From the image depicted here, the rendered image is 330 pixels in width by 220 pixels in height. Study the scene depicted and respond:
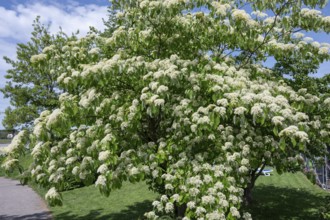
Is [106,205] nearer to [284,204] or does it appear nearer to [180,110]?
[284,204]

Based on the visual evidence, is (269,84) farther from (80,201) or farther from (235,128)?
(80,201)

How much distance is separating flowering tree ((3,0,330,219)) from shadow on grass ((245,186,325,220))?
6.43 m

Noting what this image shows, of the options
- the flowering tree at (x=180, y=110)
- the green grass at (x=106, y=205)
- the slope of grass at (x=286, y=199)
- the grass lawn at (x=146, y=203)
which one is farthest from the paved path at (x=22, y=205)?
the slope of grass at (x=286, y=199)

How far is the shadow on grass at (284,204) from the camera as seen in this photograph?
14.3 m

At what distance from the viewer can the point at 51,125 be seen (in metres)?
6.75

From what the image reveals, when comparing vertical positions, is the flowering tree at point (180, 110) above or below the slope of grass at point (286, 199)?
above

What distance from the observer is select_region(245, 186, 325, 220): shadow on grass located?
14.3m

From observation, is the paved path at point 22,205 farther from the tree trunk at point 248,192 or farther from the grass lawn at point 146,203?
the tree trunk at point 248,192

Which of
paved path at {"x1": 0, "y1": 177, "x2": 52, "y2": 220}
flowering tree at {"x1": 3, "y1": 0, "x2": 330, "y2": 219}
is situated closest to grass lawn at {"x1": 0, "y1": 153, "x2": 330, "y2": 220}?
paved path at {"x1": 0, "y1": 177, "x2": 52, "y2": 220}

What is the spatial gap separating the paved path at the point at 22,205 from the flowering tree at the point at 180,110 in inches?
383

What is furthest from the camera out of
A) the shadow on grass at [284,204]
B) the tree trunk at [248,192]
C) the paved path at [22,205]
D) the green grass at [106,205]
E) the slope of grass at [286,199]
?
the paved path at [22,205]

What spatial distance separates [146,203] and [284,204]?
6979 millimetres

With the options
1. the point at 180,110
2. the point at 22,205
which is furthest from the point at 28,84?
the point at 180,110

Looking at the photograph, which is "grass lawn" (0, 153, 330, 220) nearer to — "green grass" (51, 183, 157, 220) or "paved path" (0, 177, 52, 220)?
"green grass" (51, 183, 157, 220)
